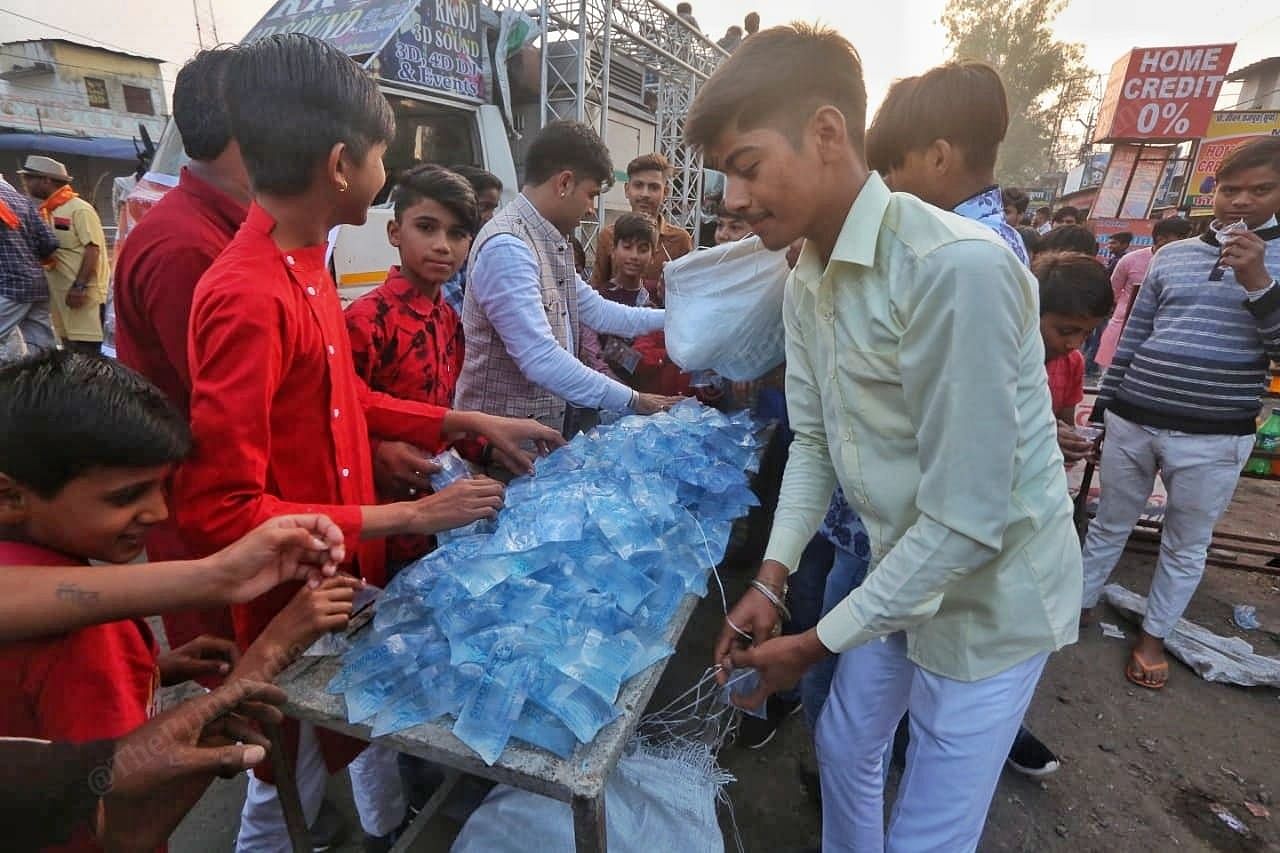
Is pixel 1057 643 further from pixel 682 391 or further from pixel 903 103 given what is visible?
pixel 682 391

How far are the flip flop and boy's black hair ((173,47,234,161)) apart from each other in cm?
415

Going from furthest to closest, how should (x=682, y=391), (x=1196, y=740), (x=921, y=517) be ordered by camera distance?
(x=682, y=391) < (x=1196, y=740) < (x=921, y=517)

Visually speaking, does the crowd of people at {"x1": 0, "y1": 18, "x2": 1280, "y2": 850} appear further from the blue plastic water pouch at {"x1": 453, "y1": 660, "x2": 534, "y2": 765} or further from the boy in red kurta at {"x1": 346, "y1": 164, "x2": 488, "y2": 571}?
the blue plastic water pouch at {"x1": 453, "y1": 660, "x2": 534, "y2": 765}

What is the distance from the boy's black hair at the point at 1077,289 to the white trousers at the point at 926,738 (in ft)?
4.33

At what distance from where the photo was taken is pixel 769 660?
120cm

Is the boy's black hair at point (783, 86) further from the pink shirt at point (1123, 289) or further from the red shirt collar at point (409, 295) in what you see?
the pink shirt at point (1123, 289)

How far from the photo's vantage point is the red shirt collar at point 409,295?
2.01 metres

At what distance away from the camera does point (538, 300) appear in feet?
6.96

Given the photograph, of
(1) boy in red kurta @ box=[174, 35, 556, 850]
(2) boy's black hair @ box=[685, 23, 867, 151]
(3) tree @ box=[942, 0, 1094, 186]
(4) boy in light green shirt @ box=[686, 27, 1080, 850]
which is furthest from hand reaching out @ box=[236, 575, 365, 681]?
(3) tree @ box=[942, 0, 1094, 186]

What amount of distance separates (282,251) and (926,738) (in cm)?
162

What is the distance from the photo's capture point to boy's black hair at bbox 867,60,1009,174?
180 centimetres

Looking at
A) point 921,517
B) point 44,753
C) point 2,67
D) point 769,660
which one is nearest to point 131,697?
point 44,753

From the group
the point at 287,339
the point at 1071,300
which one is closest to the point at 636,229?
the point at 1071,300

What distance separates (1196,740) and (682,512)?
8.84ft
